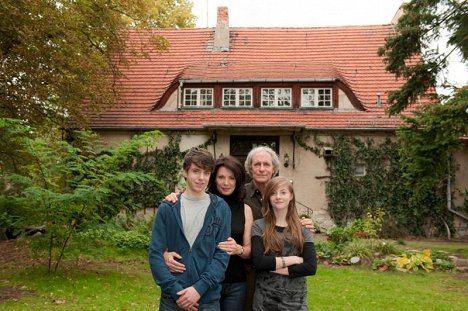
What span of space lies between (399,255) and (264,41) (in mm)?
12064

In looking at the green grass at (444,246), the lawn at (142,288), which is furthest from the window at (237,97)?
the lawn at (142,288)

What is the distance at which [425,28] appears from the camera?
470 inches

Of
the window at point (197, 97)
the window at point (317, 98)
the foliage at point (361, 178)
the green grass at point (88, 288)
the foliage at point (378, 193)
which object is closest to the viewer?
the green grass at point (88, 288)

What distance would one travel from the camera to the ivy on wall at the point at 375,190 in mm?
16375

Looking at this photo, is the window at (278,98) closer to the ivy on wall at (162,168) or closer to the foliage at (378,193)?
the foliage at (378,193)

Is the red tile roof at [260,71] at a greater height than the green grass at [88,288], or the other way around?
the red tile roof at [260,71]

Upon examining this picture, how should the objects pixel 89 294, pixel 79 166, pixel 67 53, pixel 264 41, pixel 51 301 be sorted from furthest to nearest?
pixel 264 41, pixel 67 53, pixel 79 166, pixel 89 294, pixel 51 301

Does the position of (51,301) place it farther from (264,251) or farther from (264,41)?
(264,41)

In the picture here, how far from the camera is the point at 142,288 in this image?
27.2 ft

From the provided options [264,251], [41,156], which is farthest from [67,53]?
[264,251]

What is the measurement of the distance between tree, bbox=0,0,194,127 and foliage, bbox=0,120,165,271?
2.96m

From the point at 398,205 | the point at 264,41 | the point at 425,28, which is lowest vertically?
the point at 398,205

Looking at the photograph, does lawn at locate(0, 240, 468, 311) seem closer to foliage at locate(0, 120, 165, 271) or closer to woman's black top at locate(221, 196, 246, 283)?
foliage at locate(0, 120, 165, 271)

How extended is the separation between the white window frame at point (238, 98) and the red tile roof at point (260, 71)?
36 centimetres
